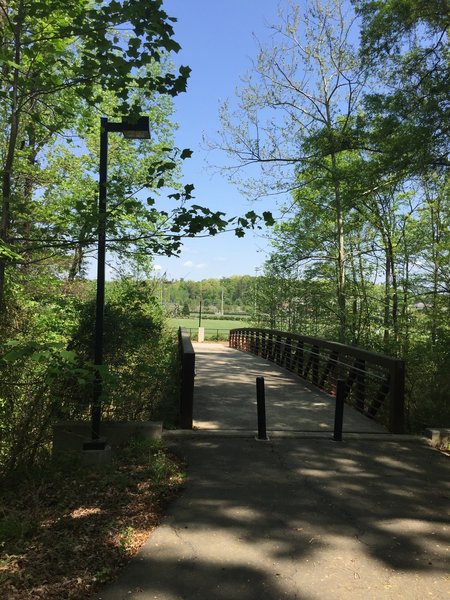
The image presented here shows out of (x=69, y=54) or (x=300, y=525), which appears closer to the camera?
(x=300, y=525)

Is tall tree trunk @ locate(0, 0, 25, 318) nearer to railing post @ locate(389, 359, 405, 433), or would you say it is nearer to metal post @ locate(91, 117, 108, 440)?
metal post @ locate(91, 117, 108, 440)

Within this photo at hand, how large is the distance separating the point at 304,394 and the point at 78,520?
629cm

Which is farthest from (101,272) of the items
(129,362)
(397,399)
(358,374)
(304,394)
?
(304,394)

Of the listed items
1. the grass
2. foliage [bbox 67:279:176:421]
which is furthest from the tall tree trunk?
the grass

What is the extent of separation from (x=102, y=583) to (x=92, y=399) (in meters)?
2.81

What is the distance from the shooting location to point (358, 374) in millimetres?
8359

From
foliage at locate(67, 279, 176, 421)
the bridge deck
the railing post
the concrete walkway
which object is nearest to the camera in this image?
the concrete walkway

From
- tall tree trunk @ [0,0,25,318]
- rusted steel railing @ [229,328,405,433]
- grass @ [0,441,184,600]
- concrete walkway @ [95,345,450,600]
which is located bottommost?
grass @ [0,441,184,600]

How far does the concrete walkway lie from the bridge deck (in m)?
0.57

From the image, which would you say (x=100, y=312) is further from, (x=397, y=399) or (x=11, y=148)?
(x=397, y=399)

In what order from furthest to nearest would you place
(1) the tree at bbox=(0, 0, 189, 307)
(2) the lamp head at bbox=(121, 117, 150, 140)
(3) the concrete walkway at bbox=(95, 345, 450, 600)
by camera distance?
(2) the lamp head at bbox=(121, 117, 150, 140) < (1) the tree at bbox=(0, 0, 189, 307) < (3) the concrete walkway at bbox=(95, 345, 450, 600)

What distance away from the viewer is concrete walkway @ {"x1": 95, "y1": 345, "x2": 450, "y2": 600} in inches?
119

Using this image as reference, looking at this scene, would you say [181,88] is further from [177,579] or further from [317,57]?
[317,57]

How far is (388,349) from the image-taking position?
1026cm
